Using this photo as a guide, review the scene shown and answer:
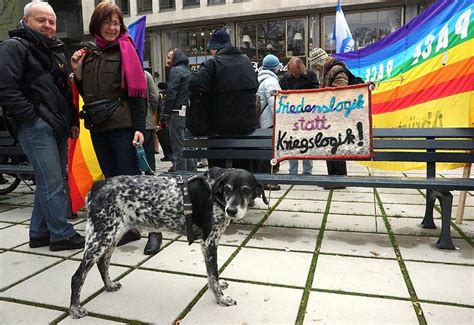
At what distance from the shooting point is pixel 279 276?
3305mm

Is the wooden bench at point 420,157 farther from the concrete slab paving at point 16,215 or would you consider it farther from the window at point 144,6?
the window at point 144,6

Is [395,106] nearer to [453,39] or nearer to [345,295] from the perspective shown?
[453,39]

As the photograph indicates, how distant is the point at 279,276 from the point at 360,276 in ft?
2.33

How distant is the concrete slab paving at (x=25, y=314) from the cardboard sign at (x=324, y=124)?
9.98ft

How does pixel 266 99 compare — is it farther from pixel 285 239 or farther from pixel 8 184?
pixel 8 184

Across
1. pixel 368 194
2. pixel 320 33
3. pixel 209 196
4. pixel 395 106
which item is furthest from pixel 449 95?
pixel 320 33

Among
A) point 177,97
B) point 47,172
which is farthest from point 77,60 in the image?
point 177,97

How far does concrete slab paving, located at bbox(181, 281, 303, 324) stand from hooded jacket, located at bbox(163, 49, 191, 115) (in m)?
4.93

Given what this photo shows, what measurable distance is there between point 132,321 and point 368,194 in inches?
182

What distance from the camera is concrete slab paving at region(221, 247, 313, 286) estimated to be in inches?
128

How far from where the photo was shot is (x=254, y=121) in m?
5.16

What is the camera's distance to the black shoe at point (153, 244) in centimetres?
388

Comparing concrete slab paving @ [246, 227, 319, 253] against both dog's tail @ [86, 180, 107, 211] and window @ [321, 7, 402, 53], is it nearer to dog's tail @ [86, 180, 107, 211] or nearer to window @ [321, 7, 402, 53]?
dog's tail @ [86, 180, 107, 211]

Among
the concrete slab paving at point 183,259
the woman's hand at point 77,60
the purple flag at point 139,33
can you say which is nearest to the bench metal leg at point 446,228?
the concrete slab paving at point 183,259
